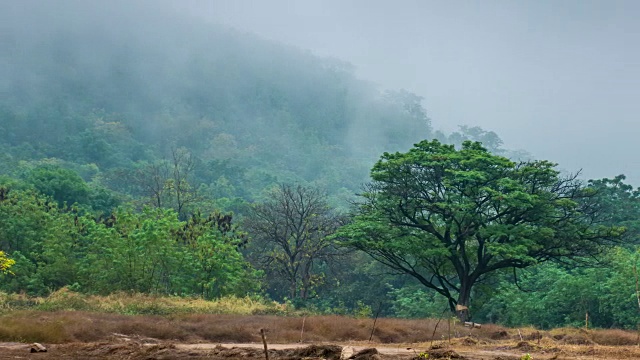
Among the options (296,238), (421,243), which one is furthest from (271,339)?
(296,238)

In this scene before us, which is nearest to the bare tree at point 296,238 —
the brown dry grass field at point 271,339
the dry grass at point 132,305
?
the dry grass at point 132,305

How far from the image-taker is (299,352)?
64.8ft

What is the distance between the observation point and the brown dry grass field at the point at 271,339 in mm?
19891

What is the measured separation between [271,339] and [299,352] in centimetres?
614

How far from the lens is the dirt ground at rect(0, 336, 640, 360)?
1903cm

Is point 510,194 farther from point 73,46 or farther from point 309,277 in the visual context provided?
point 73,46

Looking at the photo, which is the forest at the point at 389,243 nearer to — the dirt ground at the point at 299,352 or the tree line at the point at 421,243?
the tree line at the point at 421,243

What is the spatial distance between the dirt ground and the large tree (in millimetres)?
11551

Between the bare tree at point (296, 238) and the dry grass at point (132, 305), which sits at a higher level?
the bare tree at point (296, 238)

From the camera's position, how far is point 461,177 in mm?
34344

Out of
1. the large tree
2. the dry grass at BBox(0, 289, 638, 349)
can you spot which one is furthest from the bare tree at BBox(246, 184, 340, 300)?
the dry grass at BBox(0, 289, 638, 349)

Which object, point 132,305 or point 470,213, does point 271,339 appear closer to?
point 132,305

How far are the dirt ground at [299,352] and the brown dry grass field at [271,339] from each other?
30 millimetres

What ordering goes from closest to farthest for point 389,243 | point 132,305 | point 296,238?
1. point 132,305
2. point 389,243
3. point 296,238
